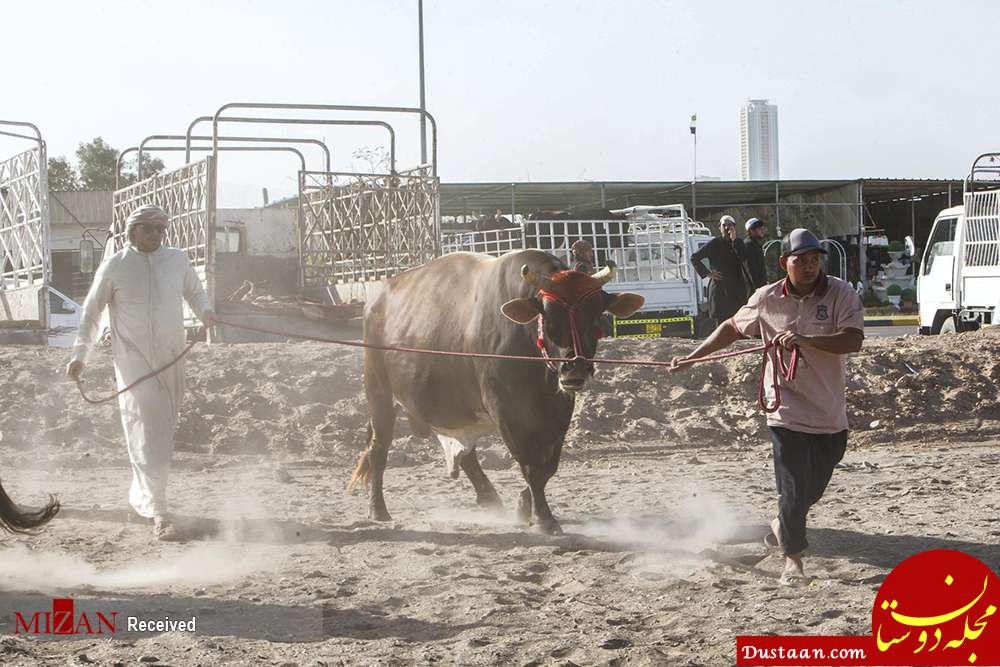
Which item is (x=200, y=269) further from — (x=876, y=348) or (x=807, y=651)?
(x=807, y=651)

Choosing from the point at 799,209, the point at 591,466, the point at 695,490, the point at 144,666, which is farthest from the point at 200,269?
the point at 799,209

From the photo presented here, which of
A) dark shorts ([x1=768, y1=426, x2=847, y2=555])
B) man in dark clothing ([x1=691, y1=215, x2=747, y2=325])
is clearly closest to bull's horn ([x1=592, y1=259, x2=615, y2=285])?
dark shorts ([x1=768, y1=426, x2=847, y2=555])

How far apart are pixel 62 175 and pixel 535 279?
49.5 m

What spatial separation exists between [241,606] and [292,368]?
661 cm

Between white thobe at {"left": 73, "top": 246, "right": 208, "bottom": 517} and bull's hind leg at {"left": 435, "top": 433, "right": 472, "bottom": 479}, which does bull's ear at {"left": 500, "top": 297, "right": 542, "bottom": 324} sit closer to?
bull's hind leg at {"left": 435, "top": 433, "right": 472, "bottom": 479}

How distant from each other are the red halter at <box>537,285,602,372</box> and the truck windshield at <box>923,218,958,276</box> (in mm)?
12780

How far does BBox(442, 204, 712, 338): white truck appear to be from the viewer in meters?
17.2

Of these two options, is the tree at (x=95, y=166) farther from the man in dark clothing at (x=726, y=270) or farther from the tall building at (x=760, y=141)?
the man in dark clothing at (x=726, y=270)

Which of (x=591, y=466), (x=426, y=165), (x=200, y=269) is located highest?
(x=426, y=165)

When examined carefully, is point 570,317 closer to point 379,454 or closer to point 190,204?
point 379,454

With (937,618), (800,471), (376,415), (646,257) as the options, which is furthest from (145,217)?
(646,257)

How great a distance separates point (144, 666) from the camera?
14.8ft

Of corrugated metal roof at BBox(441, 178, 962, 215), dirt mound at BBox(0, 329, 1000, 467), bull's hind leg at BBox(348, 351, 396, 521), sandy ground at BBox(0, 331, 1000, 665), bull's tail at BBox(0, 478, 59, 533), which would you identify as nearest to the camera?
sandy ground at BBox(0, 331, 1000, 665)

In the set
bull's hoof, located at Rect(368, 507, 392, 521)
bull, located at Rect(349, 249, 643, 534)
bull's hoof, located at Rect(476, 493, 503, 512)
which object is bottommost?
bull's hoof, located at Rect(368, 507, 392, 521)
